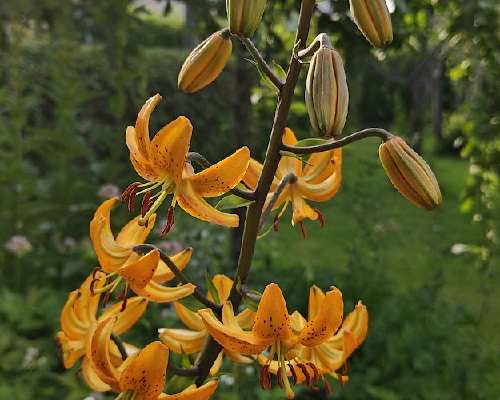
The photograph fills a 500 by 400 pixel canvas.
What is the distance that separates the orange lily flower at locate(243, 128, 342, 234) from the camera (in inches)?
41.4

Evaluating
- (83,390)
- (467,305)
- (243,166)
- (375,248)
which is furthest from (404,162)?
(467,305)

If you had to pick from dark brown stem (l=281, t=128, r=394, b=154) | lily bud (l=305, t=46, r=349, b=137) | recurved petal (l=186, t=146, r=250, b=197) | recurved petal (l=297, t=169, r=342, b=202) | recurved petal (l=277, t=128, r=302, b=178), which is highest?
lily bud (l=305, t=46, r=349, b=137)

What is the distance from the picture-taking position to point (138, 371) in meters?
0.85

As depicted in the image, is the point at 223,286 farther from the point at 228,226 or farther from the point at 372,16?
the point at 372,16

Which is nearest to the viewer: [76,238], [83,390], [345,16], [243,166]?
[243,166]

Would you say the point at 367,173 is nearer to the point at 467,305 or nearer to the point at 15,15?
the point at 467,305

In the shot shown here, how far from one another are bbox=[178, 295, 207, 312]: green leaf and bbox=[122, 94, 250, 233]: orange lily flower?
0.12 metres

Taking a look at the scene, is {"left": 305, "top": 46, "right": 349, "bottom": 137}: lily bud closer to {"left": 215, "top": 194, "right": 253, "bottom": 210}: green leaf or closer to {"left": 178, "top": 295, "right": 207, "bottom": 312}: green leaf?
{"left": 215, "top": 194, "right": 253, "bottom": 210}: green leaf

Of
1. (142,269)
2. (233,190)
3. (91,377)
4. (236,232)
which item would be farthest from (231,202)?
(236,232)

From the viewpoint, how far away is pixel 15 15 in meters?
3.40

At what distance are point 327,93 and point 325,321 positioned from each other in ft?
0.81

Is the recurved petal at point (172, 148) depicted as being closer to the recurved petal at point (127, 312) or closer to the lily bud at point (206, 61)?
the lily bud at point (206, 61)

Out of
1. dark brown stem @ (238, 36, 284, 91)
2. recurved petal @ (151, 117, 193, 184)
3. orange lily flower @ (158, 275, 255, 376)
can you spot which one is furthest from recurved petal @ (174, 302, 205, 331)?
dark brown stem @ (238, 36, 284, 91)

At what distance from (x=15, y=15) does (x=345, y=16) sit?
1.41 meters
